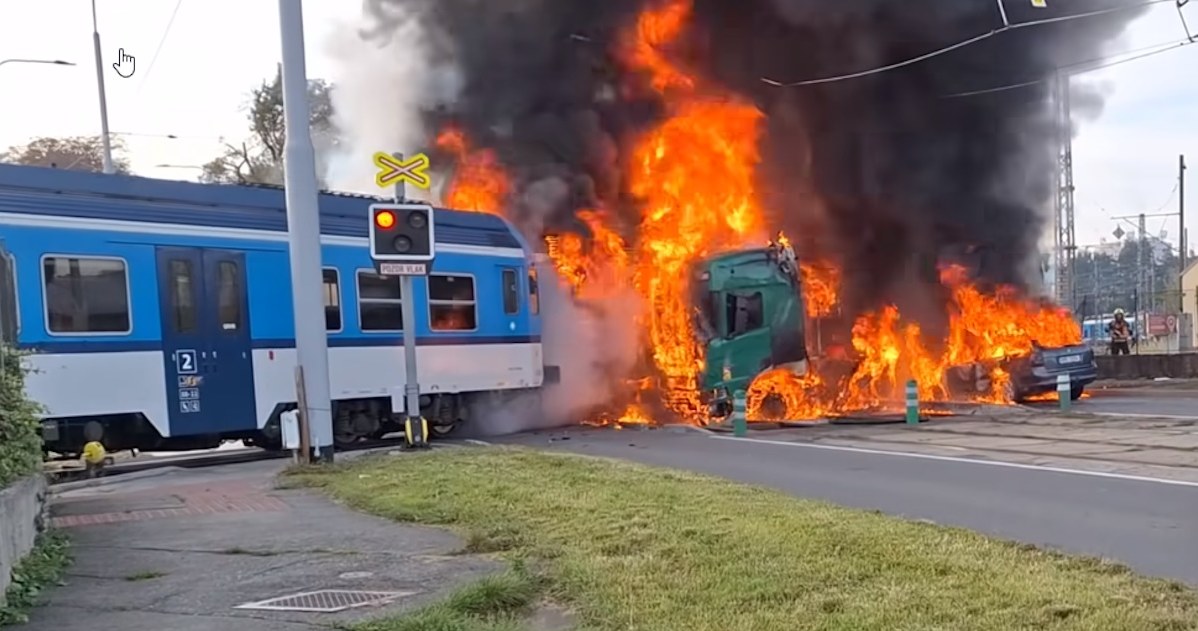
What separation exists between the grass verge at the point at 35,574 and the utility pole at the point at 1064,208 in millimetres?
23534

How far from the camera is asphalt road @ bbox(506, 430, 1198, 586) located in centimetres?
723

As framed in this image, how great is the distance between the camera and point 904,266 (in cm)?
2369

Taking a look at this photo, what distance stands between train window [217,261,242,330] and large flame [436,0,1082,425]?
23.5 feet

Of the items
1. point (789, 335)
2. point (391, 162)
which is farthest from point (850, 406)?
point (391, 162)

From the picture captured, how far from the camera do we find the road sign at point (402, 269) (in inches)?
487

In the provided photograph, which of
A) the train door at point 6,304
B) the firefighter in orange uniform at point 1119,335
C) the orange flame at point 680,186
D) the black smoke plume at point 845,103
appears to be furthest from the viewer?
the firefighter in orange uniform at point 1119,335

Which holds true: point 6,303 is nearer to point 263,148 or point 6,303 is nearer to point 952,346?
point 952,346

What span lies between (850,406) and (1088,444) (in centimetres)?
743

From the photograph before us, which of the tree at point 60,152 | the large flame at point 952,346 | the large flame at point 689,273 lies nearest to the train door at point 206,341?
the large flame at point 689,273

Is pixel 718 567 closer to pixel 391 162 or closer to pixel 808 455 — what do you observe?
pixel 808 455

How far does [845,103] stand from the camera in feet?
77.6

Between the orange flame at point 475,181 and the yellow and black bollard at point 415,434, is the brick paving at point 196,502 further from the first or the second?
the orange flame at point 475,181

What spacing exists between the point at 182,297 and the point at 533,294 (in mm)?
6541

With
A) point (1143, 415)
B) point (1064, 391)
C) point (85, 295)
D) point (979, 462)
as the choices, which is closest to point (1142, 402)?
point (1064, 391)
